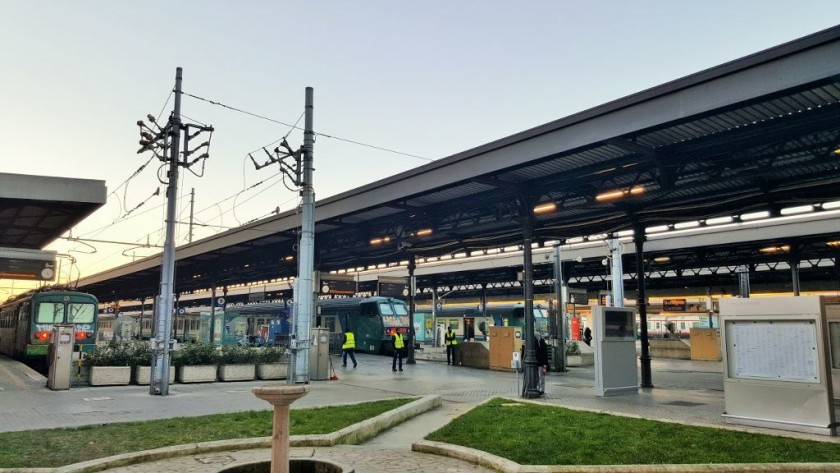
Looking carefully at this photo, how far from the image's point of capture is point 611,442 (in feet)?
26.6

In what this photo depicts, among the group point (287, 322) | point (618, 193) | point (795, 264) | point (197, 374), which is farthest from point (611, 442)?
point (287, 322)

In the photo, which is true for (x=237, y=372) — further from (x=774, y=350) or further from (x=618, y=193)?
(x=774, y=350)

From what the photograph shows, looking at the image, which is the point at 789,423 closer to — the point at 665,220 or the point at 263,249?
the point at 665,220

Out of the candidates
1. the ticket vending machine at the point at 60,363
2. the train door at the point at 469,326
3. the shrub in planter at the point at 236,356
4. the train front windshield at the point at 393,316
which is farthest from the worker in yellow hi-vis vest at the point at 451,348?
the ticket vending machine at the point at 60,363

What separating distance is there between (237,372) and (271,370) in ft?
3.89

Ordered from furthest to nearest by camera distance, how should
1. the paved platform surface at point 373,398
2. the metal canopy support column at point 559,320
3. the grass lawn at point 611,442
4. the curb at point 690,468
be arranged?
the metal canopy support column at point 559,320 < the paved platform surface at point 373,398 < the grass lawn at point 611,442 < the curb at point 690,468

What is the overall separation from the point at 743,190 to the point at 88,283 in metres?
51.3

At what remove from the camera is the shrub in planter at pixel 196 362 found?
17656 millimetres

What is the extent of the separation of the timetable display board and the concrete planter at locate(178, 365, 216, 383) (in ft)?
46.6

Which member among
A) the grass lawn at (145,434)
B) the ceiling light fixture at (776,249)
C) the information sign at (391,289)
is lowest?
the grass lawn at (145,434)

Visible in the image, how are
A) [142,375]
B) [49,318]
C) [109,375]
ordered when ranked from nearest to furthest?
1. [109,375]
2. [142,375]
3. [49,318]

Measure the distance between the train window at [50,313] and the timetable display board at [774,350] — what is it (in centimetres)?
2217

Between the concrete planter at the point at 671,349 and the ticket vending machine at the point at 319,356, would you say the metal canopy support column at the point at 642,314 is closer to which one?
the ticket vending machine at the point at 319,356

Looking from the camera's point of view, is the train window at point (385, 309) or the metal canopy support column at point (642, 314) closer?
the metal canopy support column at point (642, 314)
